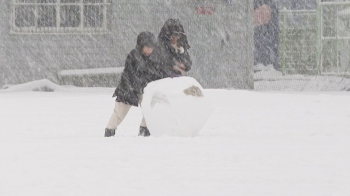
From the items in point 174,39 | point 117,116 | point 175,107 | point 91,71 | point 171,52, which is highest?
point 174,39

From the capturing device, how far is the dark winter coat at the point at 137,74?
33.2 feet

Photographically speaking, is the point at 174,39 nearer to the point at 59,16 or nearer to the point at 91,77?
the point at 91,77

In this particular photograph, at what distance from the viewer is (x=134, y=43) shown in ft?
64.9

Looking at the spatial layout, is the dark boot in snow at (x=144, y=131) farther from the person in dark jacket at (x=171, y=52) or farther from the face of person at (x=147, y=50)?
the face of person at (x=147, y=50)

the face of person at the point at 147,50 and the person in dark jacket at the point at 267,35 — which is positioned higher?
the face of person at the point at 147,50

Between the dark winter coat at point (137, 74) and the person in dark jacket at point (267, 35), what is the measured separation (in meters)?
18.1

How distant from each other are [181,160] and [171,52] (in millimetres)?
2658

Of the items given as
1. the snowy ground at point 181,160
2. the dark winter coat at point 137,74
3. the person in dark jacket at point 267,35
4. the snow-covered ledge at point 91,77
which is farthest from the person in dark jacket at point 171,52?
the person in dark jacket at point 267,35

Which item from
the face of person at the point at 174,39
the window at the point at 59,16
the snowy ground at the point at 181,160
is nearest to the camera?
the snowy ground at the point at 181,160

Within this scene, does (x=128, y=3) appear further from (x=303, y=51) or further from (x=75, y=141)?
(x=75, y=141)

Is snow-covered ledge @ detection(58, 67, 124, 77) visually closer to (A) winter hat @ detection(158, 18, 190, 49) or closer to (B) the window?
(B) the window

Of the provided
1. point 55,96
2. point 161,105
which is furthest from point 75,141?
point 55,96

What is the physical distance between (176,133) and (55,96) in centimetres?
851

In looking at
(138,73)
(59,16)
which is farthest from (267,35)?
(138,73)
